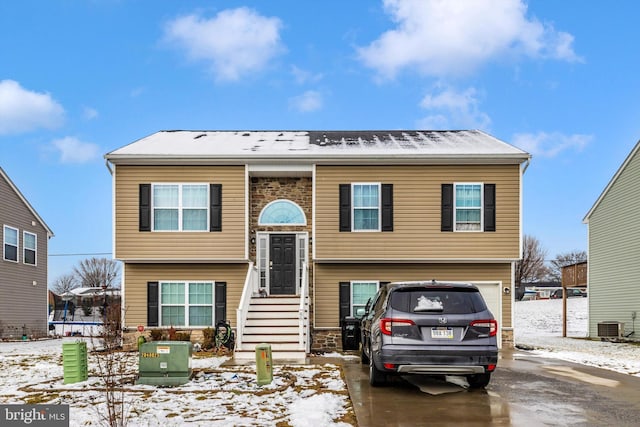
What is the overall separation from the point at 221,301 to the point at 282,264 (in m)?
2.06

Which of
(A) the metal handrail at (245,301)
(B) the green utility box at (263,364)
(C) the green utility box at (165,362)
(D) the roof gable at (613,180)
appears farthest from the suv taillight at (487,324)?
(D) the roof gable at (613,180)

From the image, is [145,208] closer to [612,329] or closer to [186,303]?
[186,303]

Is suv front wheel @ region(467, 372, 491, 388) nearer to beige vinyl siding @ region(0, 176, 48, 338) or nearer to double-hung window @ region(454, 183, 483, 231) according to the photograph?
double-hung window @ region(454, 183, 483, 231)

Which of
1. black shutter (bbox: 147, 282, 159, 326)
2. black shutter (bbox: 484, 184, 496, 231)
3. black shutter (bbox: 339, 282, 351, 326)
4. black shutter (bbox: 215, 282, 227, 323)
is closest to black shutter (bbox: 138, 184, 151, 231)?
black shutter (bbox: 147, 282, 159, 326)

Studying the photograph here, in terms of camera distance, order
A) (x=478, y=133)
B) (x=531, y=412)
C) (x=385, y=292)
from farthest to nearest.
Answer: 1. (x=478, y=133)
2. (x=385, y=292)
3. (x=531, y=412)

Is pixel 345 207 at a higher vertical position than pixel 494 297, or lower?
higher

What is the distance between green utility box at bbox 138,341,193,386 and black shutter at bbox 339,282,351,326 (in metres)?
7.94

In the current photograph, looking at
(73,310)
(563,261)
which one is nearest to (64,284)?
(73,310)

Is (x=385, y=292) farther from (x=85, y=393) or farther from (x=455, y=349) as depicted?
(x=85, y=393)

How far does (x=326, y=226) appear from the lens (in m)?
17.6

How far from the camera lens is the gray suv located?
9180 mm

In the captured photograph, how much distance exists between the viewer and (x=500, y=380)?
36.9ft

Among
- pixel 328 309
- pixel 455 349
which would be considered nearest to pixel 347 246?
pixel 328 309

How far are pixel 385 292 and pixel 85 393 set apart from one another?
4.90 m
